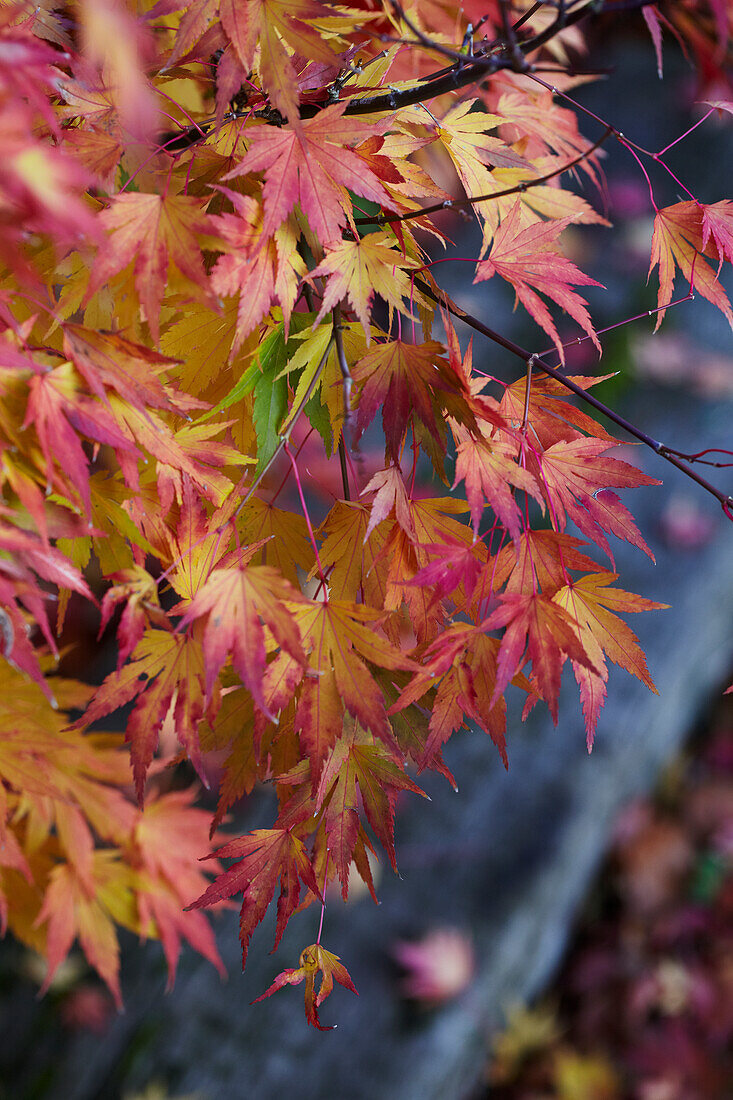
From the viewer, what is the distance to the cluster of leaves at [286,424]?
0.53 metres

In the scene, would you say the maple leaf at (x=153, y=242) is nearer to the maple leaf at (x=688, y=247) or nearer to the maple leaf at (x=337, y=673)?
the maple leaf at (x=337, y=673)

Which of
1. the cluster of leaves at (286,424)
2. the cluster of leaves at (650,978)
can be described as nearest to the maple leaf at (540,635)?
the cluster of leaves at (286,424)

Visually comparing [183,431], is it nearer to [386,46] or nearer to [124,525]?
[124,525]

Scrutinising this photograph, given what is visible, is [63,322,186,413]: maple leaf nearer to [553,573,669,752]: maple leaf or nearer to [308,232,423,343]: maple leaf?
[308,232,423,343]: maple leaf

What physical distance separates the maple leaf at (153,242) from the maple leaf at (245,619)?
0.18m

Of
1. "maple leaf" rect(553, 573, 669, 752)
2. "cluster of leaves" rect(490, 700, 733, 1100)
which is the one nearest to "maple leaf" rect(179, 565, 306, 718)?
"maple leaf" rect(553, 573, 669, 752)

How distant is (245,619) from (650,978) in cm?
170

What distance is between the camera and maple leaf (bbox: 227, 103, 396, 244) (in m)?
0.53

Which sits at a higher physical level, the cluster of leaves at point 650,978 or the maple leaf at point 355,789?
the maple leaf at point 355,789

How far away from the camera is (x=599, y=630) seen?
0.65 metres

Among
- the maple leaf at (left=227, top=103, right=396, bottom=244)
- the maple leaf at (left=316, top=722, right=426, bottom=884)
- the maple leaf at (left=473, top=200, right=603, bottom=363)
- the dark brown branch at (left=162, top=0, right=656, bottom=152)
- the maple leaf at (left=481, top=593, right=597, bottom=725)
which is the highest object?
the dark brown branch at (left=162, top=0, right=656, bottom=152)

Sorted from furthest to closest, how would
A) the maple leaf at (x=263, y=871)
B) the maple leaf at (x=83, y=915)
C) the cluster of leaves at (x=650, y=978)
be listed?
the cluster of leaves at (x=650, y=978)
the maple leaf at (x=83, y=915)
the maple leaf at (x=263, y=871)

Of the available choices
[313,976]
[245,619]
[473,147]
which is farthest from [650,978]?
[473,147]

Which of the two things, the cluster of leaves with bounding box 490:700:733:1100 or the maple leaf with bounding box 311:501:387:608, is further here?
the cluster of leaves with bounding box 490:700:733:1100
